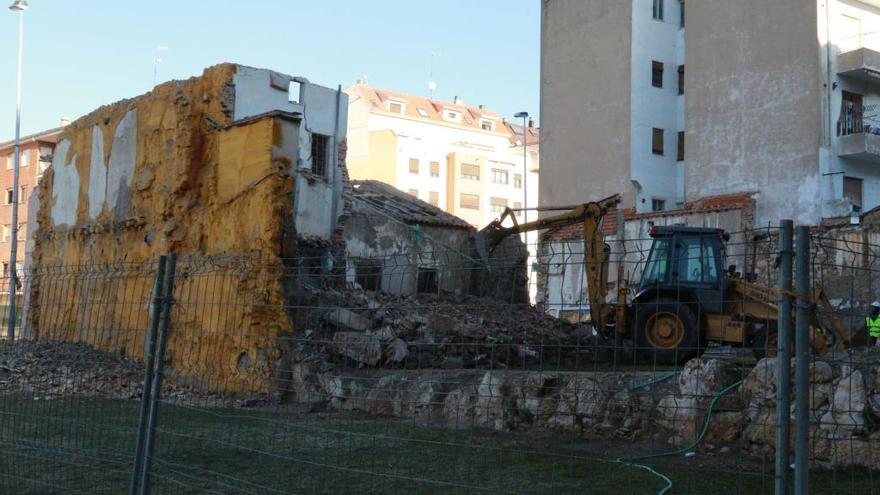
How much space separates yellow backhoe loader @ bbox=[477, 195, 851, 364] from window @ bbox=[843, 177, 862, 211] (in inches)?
571

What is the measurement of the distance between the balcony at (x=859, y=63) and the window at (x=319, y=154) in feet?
58.3

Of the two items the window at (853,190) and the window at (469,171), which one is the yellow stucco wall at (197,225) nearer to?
the window at (853,190)

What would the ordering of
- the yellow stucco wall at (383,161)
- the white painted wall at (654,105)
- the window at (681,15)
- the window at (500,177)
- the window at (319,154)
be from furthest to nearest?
the window at (500,177) → the yellow stucco wall at (383,161) → the window at (681,15) → the white painted wall at (654,105) → the window at (319,154)

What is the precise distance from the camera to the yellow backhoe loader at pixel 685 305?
8445 mm

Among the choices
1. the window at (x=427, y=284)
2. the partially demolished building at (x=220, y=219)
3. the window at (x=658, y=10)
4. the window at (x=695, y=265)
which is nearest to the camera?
the window at (x=695, y=265)

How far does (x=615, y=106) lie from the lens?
36.3 m

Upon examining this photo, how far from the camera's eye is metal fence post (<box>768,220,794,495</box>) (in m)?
3.80

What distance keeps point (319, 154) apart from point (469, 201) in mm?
49056

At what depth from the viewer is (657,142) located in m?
36.5

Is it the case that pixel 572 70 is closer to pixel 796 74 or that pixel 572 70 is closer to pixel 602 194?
pixel 602 194

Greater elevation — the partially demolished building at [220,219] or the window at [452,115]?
the window at [452,115]

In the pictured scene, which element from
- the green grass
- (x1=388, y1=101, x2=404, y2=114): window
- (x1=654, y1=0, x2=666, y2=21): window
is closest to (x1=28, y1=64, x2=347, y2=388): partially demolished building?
the green grass

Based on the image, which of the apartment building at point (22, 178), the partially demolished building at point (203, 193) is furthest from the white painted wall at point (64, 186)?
the apartment building at point (22, 178)

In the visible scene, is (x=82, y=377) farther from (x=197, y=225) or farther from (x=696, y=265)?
(x=696, y=265)
